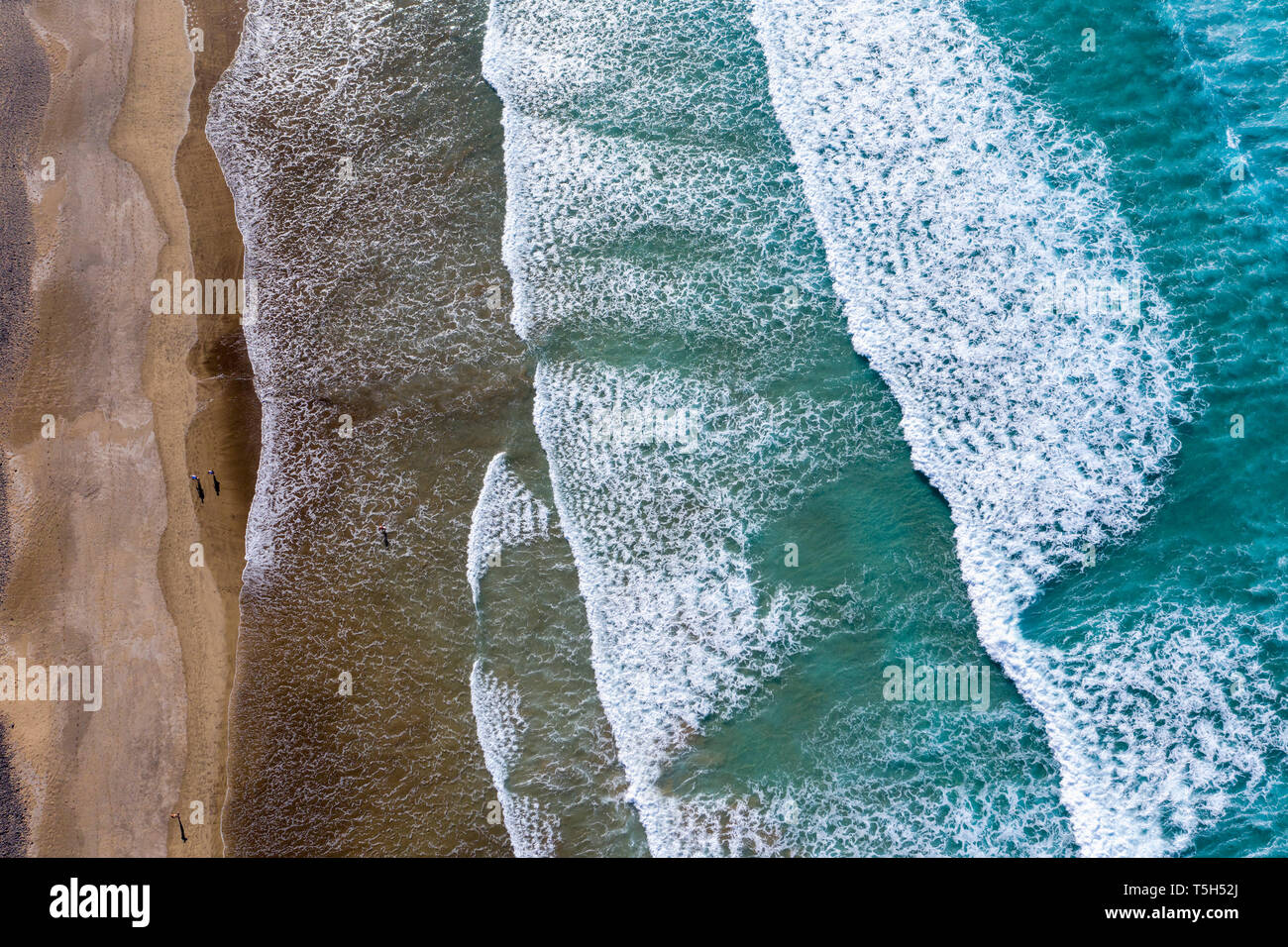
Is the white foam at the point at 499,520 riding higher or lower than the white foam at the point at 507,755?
higher

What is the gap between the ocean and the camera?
1076 cm

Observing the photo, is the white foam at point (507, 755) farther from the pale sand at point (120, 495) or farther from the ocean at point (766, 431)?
the pale sand at point (120, 495)

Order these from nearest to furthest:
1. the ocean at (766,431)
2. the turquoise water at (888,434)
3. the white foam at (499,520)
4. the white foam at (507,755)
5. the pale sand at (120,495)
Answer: the white foam at (507,755) < the turquoise water at (888,434) < the ocean at (766,431) < the pale sand at (120,495) < the white foam at (499,520)

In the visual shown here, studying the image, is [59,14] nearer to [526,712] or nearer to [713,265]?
[713,265]

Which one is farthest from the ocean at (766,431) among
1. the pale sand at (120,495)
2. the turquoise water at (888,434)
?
the pale sand at (120,495)

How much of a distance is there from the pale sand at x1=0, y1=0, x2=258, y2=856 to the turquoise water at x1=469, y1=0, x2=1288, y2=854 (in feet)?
12.9

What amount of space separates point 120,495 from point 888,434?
10.9m

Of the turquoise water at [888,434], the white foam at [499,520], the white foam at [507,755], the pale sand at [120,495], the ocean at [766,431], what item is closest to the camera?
the white foam at [507,755]

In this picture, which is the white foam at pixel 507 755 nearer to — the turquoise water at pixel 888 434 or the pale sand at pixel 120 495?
the turquoise water at pixel 888 434

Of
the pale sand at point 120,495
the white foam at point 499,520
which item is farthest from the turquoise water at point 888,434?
the pale sand at point 120,495

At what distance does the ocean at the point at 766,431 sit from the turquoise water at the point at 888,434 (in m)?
0.05

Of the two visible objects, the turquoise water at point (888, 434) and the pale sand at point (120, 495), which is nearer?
the turquoise water at point (888, 434)

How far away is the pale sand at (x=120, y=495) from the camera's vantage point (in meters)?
11.5

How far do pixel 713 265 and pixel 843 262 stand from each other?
1.98m
